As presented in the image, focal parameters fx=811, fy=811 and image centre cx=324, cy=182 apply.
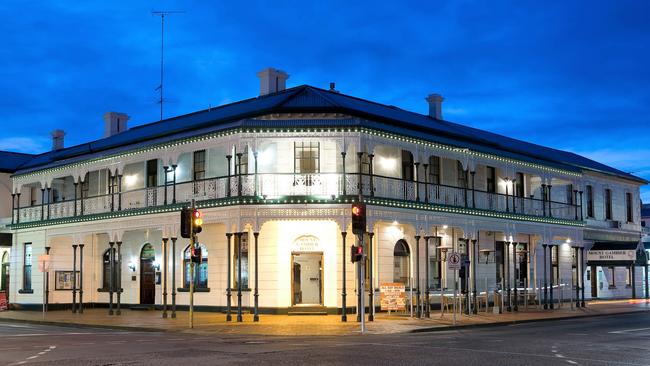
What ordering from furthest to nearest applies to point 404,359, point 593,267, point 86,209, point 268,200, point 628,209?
point 628,209, point 593,267, point 86,209, point 268,200, point 404,359

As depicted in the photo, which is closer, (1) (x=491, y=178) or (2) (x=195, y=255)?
(2) (x=195, y=255)

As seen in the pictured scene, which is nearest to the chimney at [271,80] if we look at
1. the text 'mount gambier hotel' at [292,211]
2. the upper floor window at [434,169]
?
the text 'mount gambier hotel' at [292,211]

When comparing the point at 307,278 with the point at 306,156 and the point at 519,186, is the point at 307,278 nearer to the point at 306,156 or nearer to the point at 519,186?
the point at 306,156

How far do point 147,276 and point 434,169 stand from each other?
46.0ft

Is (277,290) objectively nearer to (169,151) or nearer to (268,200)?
(268,200)

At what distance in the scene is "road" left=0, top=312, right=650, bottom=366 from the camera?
15.2m

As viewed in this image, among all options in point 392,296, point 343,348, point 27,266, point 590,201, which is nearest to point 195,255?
point 392,296

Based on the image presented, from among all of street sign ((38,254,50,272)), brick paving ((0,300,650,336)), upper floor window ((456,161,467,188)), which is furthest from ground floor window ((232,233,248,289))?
upper floor window ((456,161,467,188))

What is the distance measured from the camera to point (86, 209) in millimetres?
38250

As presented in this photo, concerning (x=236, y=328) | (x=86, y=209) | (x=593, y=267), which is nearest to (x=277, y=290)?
(x=236, y=328)

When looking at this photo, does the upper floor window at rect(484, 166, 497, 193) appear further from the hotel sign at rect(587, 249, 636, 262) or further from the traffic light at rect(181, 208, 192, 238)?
the traffic light at rect(181, 208, 192, 238)

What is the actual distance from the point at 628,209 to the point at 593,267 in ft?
20.6

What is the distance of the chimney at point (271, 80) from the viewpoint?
38.6 m

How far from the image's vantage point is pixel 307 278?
103 ft
